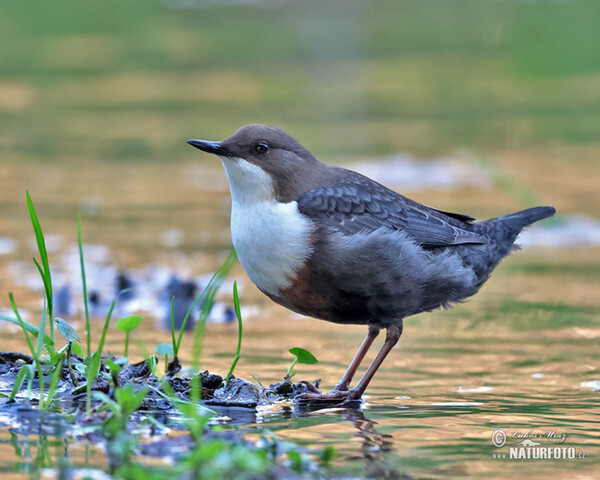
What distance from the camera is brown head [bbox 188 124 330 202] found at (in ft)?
16.3

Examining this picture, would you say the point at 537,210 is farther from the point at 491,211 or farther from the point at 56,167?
the point at 56,167

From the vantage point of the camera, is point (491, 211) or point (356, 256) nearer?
point (356, 256)

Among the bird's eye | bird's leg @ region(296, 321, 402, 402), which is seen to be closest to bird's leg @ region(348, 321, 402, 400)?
bird's leg @ region(296, 321, 402, 402)

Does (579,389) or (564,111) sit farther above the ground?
(564,111)

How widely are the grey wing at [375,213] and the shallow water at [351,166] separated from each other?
691 mm

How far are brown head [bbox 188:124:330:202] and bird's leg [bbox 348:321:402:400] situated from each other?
0.81m

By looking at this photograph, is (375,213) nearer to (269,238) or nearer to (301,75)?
(269,238)

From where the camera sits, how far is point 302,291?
4719 millimetres

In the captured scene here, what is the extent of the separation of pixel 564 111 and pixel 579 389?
8.78 metres

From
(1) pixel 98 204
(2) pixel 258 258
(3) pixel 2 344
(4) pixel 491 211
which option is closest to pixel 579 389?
(2) pixel 258 258
